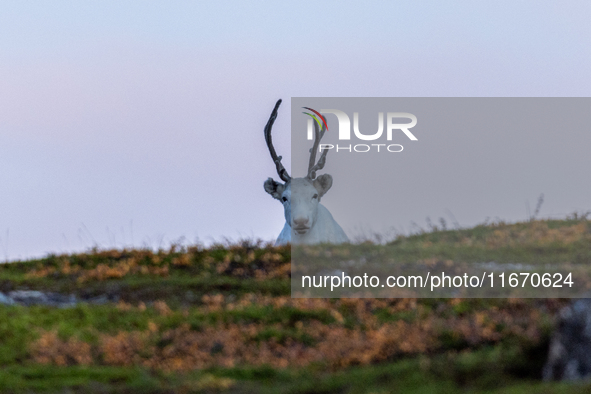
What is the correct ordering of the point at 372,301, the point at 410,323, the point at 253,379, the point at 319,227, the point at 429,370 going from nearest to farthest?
the point at 429,370 → the point at 253,379 → the point at 410,323 → the point at 372,301 → the point at 319,227

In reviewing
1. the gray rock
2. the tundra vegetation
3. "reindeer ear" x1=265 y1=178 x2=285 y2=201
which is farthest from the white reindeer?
the gray rock

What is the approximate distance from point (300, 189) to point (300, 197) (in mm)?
361

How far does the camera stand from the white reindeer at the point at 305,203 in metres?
20.7

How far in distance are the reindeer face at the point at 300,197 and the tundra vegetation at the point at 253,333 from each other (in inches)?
121

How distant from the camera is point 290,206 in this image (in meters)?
21.0

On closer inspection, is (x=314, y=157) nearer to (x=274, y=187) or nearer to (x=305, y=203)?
(x=274, y=187)

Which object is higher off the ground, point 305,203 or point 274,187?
point 274,187

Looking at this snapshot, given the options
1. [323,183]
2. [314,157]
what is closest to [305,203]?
[323,183]

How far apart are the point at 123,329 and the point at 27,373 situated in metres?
2.29

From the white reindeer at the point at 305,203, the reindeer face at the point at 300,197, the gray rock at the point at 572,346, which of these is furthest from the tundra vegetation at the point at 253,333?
the white reindeer at the point at 305,203

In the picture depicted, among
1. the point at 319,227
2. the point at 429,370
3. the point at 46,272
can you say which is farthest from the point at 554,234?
the point at 46,272

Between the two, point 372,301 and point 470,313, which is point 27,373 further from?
point 470,313

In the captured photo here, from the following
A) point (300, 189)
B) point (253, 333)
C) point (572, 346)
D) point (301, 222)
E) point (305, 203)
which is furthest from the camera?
point (300, 189)

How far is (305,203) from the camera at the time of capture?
20969 mm
